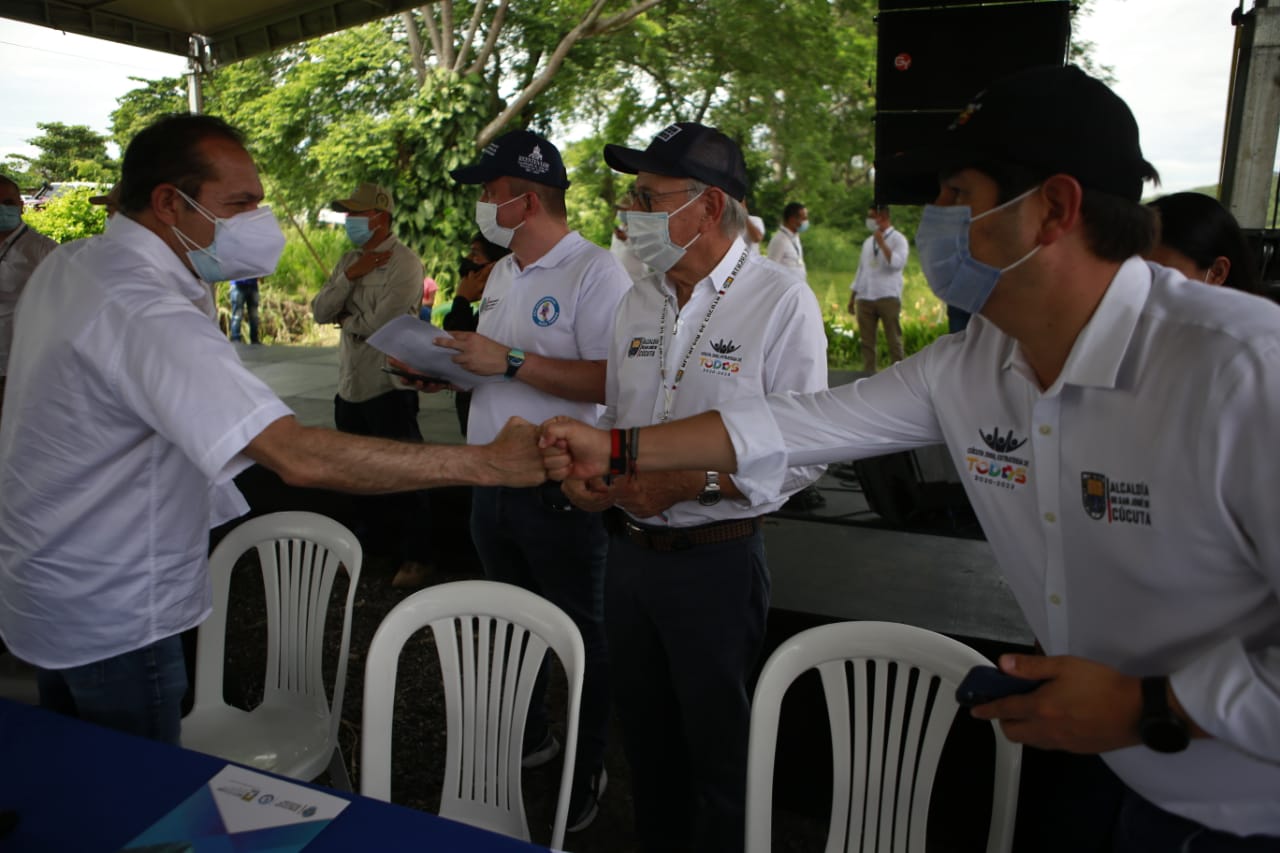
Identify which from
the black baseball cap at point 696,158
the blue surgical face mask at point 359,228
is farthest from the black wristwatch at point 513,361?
the blue surgical face mask at point 359,228

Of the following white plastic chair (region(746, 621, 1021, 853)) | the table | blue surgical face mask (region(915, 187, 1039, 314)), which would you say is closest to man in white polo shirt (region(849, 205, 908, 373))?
white plastic chair (region(746, 621, 1021, 853))

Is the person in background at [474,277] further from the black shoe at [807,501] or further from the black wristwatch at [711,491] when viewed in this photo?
the black shoe at [807,501]

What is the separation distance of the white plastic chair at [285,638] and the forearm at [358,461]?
2.16 feet

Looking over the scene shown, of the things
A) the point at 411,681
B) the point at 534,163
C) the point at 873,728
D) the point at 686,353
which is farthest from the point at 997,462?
the point at 411,681

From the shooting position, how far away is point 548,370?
2.43 metres

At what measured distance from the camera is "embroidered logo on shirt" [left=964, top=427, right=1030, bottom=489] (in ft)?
4.00

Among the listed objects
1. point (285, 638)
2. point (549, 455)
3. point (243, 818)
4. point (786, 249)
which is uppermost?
point (786, 249)

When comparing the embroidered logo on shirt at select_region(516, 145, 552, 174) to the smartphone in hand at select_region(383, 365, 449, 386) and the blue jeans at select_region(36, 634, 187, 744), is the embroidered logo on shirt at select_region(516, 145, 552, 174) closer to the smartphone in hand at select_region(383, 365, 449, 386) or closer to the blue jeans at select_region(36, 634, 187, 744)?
the smartphone in hand at select_region(383, 365, 449, 386)

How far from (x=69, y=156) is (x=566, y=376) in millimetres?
11752

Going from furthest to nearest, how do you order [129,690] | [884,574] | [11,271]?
[11,271] → [884,574] → [129,690]

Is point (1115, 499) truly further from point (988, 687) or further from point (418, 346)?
point (418, 346)

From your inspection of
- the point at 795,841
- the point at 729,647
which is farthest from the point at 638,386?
the point at 795,841

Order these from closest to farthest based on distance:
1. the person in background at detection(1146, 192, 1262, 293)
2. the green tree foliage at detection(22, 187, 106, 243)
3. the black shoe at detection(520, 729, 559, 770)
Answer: the person in background at detection(1146, 192, 1262, 293), the black shoe at detection(520, 729, 559, 770), the green tree foliage at detection(22, 187, 106, 243)

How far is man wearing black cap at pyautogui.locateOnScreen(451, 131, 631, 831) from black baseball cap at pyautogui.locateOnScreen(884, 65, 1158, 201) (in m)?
1.46
